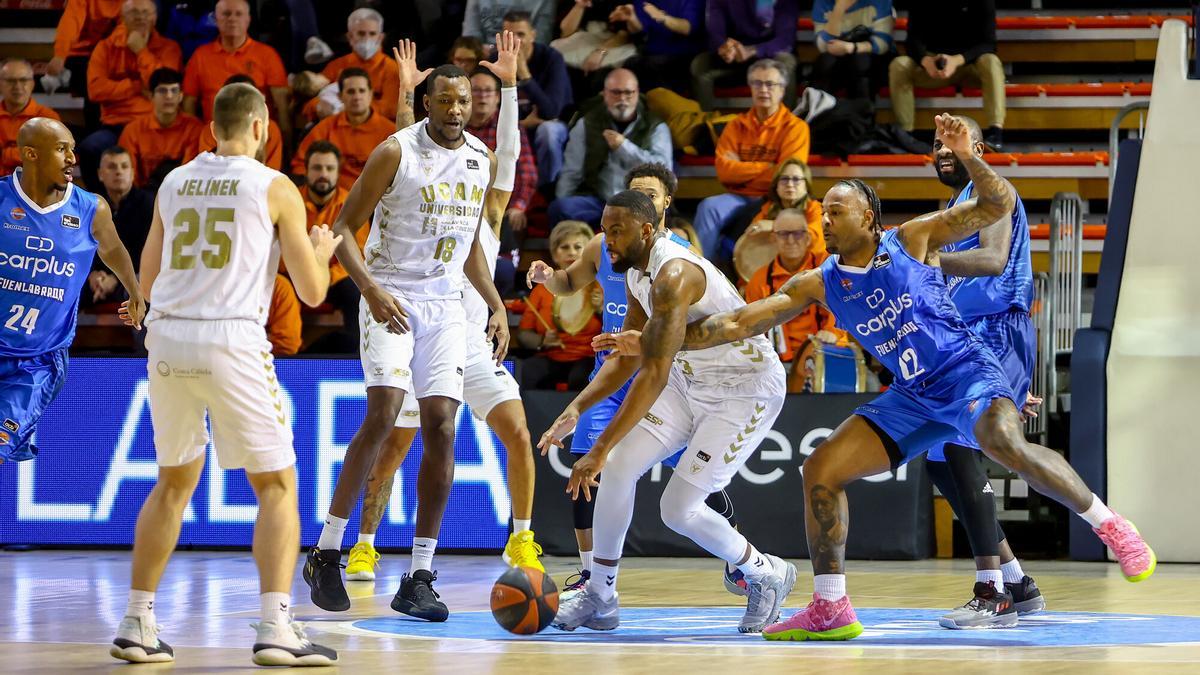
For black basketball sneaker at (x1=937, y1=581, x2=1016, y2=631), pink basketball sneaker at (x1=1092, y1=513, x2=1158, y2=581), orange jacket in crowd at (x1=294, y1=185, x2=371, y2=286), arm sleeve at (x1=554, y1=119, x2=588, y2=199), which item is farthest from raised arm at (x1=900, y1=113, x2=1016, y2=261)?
arm sleeve at (x1=554, y1=119, x2=588, y2=199)

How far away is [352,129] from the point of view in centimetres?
1308

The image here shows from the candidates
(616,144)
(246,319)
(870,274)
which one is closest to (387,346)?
(246,319)

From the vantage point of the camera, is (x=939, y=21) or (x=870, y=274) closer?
(x=870, y=274)

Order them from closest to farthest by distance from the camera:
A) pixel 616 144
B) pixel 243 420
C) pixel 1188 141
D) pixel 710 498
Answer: pixel 243 420
pixel 710 498
pixel 1188 141
pixel 616 144

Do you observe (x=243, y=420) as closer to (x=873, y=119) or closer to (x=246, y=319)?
(x=246, y=319)

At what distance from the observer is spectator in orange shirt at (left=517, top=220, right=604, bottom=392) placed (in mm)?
11414

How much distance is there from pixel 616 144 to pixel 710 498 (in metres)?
4.88

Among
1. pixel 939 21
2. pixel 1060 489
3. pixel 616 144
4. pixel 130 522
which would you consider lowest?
pixel 130 522

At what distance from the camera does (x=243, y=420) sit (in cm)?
575

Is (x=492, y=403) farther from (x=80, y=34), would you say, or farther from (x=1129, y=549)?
(x=80, y=34)

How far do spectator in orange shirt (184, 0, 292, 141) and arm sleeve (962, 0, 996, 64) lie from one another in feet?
18.5

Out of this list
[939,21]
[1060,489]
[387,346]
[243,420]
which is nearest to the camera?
[243,420]

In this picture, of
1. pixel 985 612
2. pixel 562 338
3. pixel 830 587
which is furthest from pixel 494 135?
pixel 830 587

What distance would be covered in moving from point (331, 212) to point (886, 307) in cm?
646
